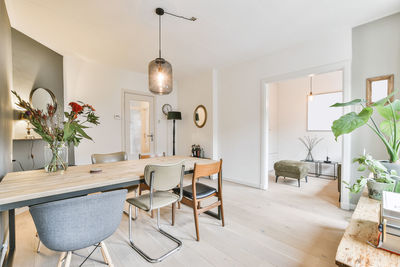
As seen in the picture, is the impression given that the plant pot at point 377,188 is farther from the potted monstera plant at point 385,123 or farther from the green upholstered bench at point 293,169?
the green upholstered bench at point 293,169

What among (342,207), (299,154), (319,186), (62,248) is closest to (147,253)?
(62,248)

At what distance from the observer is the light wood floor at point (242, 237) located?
64.7 inches

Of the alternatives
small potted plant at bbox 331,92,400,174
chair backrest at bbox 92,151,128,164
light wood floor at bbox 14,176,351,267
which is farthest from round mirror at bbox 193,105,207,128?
small potted plant at bbox 331,92,400,174

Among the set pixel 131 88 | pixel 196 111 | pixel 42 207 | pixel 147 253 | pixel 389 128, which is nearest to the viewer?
pixel 42 207

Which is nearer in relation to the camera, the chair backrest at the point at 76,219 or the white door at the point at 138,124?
the chair backrest at the point at 76,219

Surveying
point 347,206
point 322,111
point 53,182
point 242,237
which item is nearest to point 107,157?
point 53,182

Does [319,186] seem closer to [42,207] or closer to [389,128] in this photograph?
[389,128]

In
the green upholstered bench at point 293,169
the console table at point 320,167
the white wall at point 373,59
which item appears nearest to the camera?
the white wall at point 373,59

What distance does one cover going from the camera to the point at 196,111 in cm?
484

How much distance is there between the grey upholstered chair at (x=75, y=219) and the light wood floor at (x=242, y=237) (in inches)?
26.5

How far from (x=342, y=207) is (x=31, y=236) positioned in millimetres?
4070

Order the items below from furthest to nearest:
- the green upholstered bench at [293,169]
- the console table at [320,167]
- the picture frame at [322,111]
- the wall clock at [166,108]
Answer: the wall clock at [166,108] → the picture frame at [322,111] → the console table at [320,167] → the green upholstered bench at [293,169]

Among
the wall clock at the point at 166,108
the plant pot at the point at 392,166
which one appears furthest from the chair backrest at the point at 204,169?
the wall clock at the point at 166,108

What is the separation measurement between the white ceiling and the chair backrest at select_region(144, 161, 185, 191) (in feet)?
6.09
